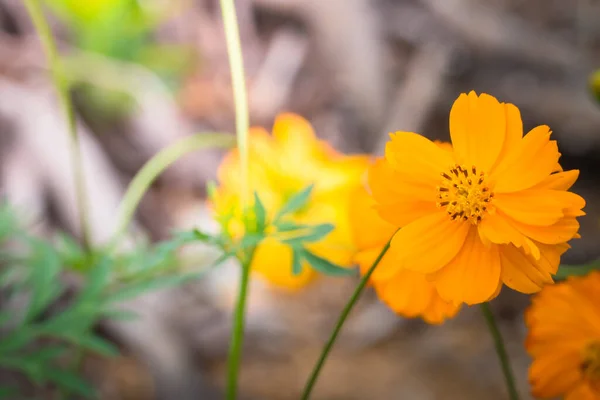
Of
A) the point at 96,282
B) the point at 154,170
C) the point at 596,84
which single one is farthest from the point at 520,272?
the point at 154,170

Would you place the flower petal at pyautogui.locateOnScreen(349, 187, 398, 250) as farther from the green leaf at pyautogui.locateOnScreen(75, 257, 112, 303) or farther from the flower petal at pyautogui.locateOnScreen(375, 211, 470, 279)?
the green leaf at pyautogui.locateOnScreen(75, 257, 112, 303)

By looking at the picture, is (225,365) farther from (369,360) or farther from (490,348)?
(490,348)

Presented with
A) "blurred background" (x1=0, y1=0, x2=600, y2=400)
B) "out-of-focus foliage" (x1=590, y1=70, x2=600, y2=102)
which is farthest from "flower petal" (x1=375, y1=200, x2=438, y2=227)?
"blurred background" (x1=0, y1=0, x2=600, y2=400)

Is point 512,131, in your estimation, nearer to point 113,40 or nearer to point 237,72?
point 237,72

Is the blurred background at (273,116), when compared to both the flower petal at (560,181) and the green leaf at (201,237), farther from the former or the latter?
the flower petal at (560,181)

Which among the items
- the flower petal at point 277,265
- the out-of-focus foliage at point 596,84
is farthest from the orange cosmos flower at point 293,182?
the out-of-focus foliage at point 596,84

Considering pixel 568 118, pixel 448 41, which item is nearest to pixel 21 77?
pixel 448 41

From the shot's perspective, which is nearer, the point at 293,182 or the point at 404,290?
the point at 404,290

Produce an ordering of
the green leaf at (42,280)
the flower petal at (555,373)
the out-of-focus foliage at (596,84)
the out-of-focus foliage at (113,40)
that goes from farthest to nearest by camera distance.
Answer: the out-of-focus foliage at (113,40), the green leaf at (42,280), the out-of-focus foliage at (596,84), the flower petal at (555,373)
